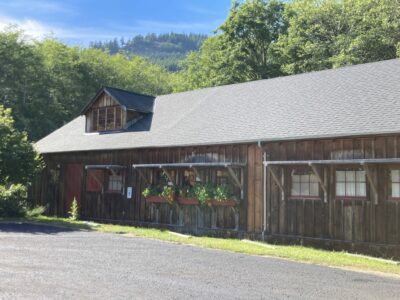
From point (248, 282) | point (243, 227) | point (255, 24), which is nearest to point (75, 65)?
point (255, 24)

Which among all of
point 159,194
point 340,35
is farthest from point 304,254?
point 340,35

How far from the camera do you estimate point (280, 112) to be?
53.8 feet

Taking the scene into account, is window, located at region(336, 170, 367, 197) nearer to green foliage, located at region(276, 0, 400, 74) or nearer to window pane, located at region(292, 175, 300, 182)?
window pane, located at region(292, 175, 300, 182)

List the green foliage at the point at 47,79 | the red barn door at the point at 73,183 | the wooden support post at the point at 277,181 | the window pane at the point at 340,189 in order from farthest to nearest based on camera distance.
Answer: the green foliage at the point at 47,79 → the red barn door at the point at 73,183 → the wooden support post at the point at 277,181 → the window pane at the point at 340,189

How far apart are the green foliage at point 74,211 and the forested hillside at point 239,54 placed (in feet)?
57.9

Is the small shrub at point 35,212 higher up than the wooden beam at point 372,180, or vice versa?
the wooden beam at point 372,180

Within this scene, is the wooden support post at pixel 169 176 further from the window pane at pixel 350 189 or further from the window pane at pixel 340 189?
the window pane at pixel 350 189

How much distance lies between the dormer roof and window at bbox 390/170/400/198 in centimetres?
1322

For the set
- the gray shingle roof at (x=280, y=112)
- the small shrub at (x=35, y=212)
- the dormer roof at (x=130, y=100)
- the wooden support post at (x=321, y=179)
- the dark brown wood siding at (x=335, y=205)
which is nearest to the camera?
the dark brown wood siding at (x=335, y=205)

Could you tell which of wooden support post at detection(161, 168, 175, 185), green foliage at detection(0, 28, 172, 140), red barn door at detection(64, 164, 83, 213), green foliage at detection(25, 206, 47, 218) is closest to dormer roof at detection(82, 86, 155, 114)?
red barn door at detection(64, 164, 83, 213)

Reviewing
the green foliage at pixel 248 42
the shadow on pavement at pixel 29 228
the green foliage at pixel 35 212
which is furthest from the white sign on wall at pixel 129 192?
the green foliage at pixel 248 42

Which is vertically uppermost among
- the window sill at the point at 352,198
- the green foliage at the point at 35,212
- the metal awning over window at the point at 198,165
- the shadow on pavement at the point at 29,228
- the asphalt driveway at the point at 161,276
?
the metal awning over window at the point at 198,165

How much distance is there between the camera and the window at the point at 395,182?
12430 mm

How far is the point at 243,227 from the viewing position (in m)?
15.8
